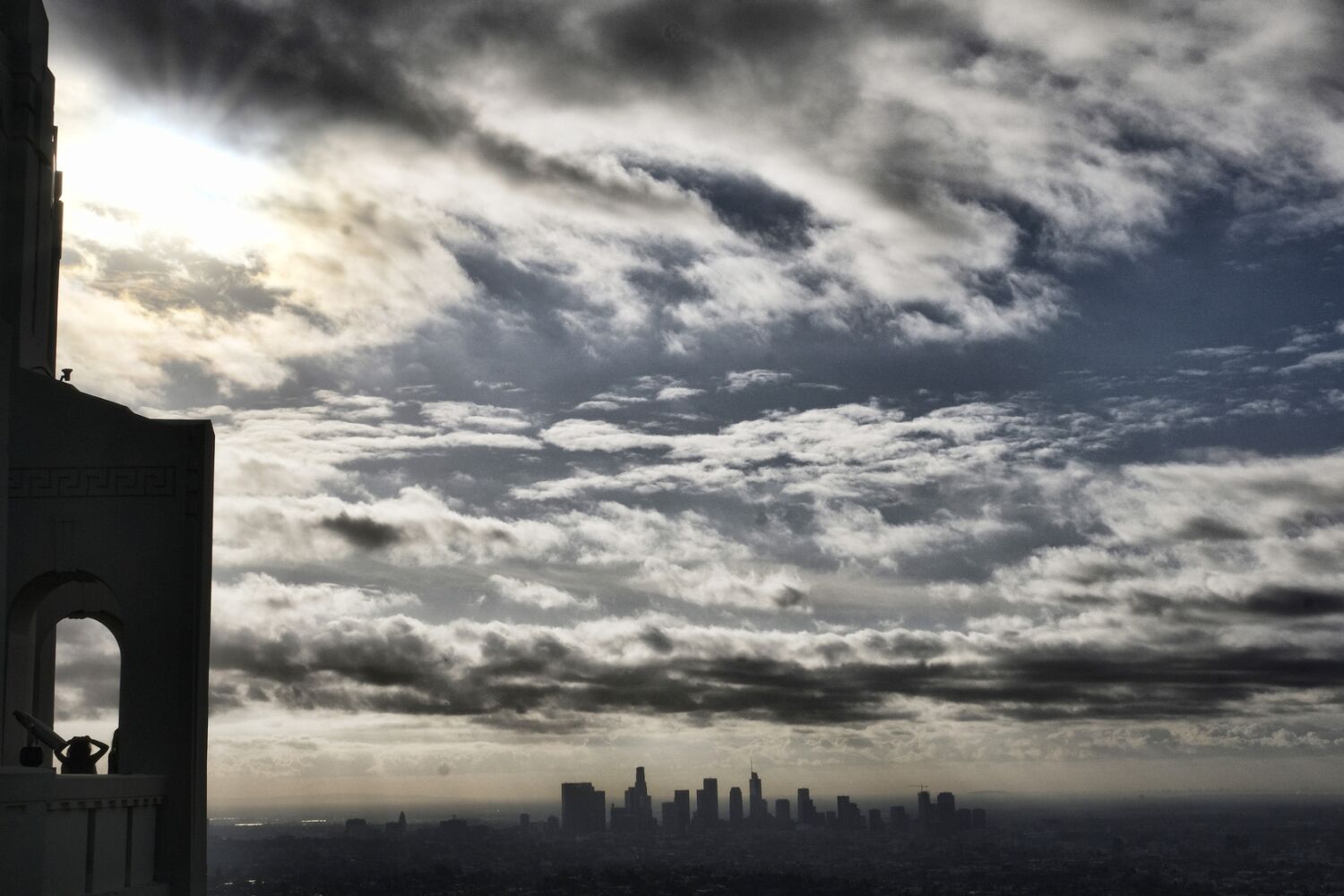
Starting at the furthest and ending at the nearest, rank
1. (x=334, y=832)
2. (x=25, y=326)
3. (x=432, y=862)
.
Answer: (x=334, y=832) < (x=432, y=862) < (x=25, y=326)

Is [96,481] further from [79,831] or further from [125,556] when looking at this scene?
[79,831]

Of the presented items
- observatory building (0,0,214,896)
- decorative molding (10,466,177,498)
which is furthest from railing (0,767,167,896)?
decorative molding (10,466,177,498)

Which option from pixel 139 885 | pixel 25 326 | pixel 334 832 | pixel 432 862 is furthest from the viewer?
pixel 334 832

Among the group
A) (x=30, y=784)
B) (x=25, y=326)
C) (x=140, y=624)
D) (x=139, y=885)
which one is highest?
(x=25, y=326)

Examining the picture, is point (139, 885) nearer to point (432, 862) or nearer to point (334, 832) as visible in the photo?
point (432, 862)

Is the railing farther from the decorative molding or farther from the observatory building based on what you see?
the decorative molding

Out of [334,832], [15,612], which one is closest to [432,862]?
[334,832]

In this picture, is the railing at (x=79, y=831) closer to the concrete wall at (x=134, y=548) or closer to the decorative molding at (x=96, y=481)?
the concrete wall at (x=134, y=548)
